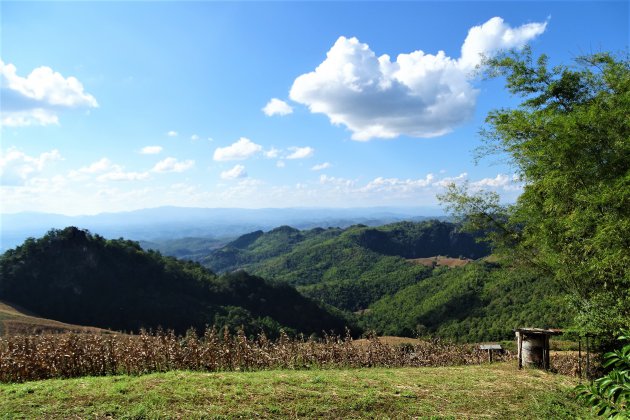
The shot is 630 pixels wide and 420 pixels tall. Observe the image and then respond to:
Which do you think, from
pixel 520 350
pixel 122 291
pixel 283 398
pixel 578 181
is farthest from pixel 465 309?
pixel 283 398

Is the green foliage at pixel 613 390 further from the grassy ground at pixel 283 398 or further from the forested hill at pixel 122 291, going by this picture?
the forested hill at pixel 122 291

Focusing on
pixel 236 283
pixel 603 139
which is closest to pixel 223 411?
pixel 603 139

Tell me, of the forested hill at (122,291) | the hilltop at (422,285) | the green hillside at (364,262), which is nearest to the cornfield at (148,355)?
the hilltop at (422,285)

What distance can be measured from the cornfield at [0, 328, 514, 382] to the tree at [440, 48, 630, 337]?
7.44m

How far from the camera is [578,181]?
33.3 feet

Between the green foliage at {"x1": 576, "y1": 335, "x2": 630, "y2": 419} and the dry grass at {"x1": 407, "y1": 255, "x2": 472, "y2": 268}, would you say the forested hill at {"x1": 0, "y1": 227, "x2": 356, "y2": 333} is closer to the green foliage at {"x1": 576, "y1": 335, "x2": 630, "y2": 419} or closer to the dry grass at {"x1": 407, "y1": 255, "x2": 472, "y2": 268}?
the dry grass at {"x1": 407, "y1": 255, "x2": 472, "y2": 268}

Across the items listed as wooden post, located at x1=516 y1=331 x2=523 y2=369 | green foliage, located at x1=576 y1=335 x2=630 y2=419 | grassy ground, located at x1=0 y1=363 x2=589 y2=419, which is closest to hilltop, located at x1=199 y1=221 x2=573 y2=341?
A: wooden post, located at x1=516 y1=331 x2=523 y2=369

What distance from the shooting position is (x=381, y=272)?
396ft

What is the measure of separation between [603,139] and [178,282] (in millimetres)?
66908

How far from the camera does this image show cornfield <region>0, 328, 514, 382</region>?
1083 centimetres

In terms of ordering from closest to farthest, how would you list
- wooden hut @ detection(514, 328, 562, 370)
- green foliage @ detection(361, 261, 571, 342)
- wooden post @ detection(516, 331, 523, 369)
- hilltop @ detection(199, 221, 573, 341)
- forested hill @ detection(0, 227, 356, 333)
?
wooden hut @ detection(514, 328, 562, 370) < wooden post @ detection(516, 331, 523, 369) < hilltop @ detection(199, 221, 573, 341) < green foliage @ detection(361, 261, 571, 342) < forested hill @ detection(0, 227, 356, 333)

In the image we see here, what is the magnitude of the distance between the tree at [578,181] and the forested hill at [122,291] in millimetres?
48525

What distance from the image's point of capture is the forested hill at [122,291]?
172 ft

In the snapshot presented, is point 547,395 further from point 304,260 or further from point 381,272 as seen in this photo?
point 304,260
